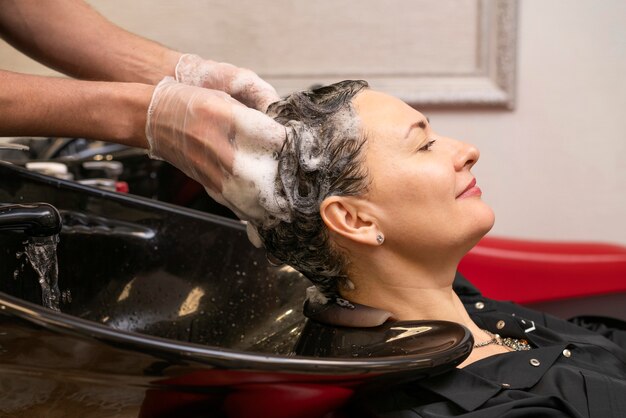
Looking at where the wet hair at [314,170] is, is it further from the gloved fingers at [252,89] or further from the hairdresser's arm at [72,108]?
the hairdresser's arm at [72,108]

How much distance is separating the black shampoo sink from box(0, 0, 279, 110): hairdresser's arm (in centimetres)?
19

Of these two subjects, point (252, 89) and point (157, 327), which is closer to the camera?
point (252, 89)

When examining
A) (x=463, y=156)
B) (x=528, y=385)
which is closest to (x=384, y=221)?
(x=463, y=156)

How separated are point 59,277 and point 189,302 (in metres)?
0.20

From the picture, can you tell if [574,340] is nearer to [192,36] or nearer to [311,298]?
[311,298]

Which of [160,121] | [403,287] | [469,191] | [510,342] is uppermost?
[160,121]

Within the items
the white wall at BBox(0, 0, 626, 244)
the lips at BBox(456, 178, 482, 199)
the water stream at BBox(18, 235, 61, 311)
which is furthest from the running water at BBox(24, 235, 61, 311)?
the white wall at BBox(0, 0, 626, 244)

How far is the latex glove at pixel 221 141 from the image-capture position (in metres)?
0.95

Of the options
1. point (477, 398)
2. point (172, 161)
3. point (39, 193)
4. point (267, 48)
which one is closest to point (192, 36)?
point (267, 48)

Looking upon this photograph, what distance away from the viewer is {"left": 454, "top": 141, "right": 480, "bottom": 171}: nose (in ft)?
3.41

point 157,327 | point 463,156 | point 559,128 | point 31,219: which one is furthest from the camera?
point 559,128

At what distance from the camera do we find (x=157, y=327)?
1.21 metres

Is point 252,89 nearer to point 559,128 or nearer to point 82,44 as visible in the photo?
point 82,44

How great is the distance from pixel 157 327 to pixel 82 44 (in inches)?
17.5
